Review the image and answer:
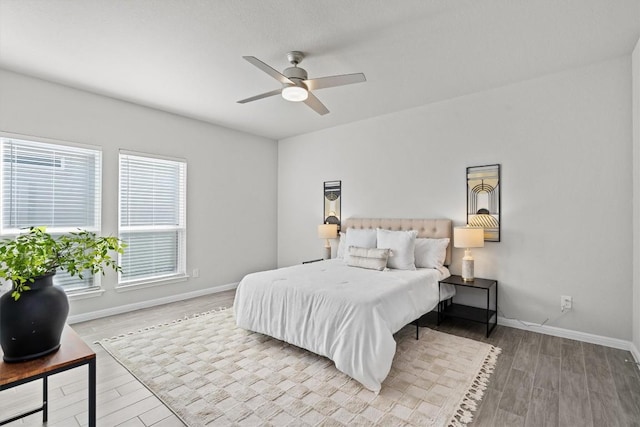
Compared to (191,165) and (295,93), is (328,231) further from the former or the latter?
(295,93)

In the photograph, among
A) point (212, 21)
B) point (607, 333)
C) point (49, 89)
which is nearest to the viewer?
point (212, 21)

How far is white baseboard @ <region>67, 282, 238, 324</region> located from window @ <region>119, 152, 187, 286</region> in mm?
311

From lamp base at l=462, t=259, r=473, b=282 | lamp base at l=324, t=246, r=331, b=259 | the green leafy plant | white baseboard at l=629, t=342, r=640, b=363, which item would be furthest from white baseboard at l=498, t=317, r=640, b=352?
the green leafy plant

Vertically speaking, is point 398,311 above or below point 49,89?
below

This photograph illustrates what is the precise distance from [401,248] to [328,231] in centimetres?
158

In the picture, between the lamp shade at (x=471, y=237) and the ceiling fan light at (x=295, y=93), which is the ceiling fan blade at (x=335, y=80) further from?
the lamp shade at (x=471, y=237)

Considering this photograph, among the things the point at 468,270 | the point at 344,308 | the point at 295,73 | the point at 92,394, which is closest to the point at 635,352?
A: the point at 468,270

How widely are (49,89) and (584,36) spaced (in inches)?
213

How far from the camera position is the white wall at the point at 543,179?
9.83 ft

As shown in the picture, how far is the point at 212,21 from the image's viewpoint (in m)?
2.39

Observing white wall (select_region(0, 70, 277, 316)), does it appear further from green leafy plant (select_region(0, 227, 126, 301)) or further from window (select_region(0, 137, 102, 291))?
green leafy plant (select_region(0, 227, 126, 301))

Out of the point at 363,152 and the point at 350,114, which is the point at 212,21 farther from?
the point at 363,152

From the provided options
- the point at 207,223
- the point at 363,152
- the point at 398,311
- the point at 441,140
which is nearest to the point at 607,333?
the point at 398,311

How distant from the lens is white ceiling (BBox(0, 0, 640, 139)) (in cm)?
225
